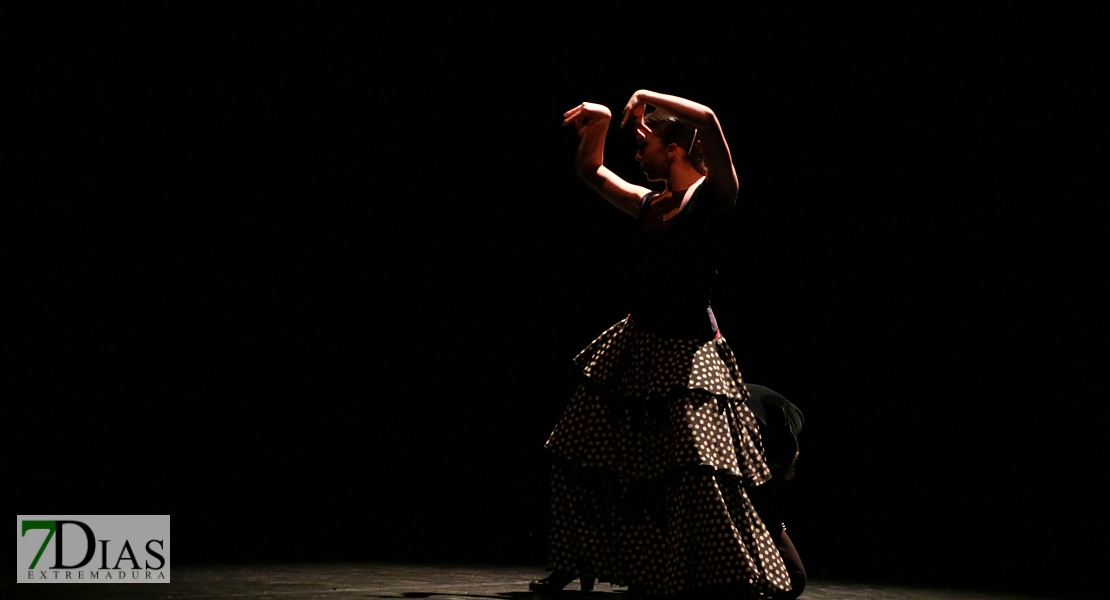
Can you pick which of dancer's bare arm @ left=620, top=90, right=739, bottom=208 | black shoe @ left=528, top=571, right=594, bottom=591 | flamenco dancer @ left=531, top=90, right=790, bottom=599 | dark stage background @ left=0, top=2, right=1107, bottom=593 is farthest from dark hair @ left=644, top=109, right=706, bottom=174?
dark stage background @ left=0, top=2, right=1107, bottom=593

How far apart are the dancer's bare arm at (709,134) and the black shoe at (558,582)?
32.1 inches

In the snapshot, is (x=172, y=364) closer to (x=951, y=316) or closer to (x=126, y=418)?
(x=126, y=418)

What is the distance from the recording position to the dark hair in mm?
2398

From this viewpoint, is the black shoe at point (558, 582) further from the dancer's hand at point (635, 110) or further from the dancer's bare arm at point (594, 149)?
the dancer's hand at point (635, 110)

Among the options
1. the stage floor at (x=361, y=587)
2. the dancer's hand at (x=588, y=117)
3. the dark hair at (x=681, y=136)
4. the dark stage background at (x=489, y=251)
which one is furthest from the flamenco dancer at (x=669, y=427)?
the dark stage background at (x=489, y=251)

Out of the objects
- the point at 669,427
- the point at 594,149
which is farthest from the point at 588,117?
the point at 669,427

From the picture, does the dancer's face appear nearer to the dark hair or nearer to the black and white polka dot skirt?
the dark hair

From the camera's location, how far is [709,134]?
7.28ft

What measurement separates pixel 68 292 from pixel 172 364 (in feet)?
1.44

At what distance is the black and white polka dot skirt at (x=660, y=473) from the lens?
7.16ft

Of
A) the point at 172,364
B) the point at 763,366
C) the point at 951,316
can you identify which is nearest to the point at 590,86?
the point at 763,366

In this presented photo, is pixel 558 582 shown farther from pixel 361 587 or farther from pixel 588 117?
pixel 588 117

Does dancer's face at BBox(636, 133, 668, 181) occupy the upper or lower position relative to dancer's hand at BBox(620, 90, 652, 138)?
lower

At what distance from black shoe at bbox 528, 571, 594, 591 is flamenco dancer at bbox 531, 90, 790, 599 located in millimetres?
13
